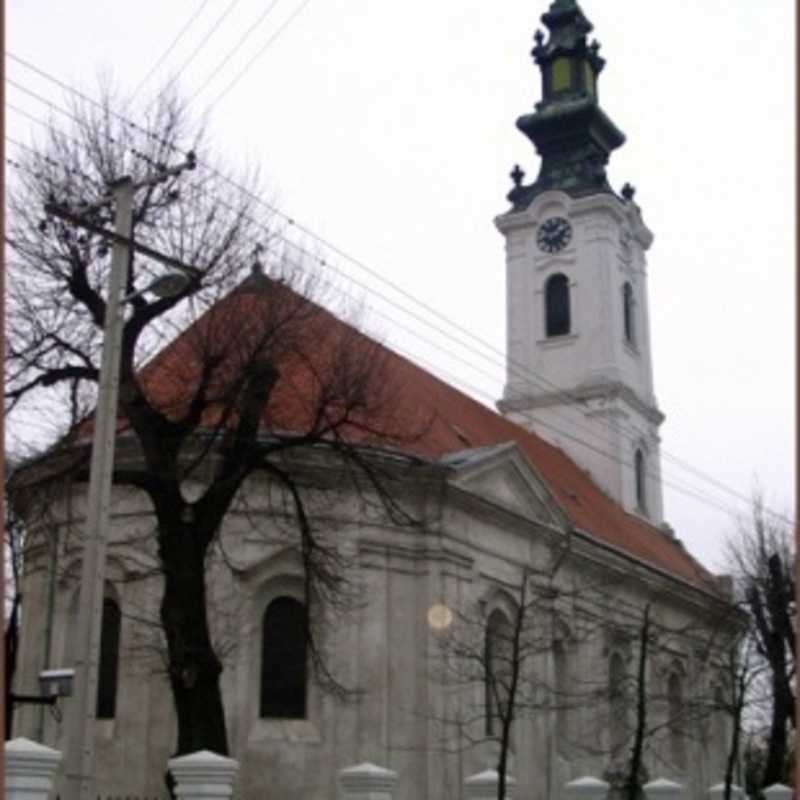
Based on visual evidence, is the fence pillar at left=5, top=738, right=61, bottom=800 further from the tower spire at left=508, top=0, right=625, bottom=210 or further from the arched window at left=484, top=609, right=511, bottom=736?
the tower spire at left=508, top=0, right=625, bottom=210

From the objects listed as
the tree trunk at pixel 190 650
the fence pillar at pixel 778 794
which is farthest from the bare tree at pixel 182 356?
the fence pillar at pixel 778 794

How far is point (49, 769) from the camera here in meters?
13.1

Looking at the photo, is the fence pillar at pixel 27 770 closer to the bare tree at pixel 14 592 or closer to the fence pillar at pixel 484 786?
the fence pillar at pixel 484 786

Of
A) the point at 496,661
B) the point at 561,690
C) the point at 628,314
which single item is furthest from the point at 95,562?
the point at 628,314

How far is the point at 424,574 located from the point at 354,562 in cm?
182

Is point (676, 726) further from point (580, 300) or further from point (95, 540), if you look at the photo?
point (95, 540)

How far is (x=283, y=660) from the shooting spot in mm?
27484

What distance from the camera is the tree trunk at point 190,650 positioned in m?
18.1

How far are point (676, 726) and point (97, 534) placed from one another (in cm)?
3231

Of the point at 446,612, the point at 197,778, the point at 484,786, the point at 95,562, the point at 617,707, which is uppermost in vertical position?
the point at 446,612

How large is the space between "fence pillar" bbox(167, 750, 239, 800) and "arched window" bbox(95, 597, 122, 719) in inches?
503

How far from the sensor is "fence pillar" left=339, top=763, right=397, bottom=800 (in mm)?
16500

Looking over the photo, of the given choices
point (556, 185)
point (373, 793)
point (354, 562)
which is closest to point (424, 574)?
point (354, 562)

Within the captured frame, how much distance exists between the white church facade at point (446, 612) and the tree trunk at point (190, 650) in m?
3.10
